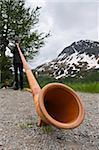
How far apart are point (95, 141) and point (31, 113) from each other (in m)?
1.96

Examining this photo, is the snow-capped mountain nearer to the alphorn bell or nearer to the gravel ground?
the gravel ground

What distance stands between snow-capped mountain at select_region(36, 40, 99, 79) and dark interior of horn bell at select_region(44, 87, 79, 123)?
1920 centimetres

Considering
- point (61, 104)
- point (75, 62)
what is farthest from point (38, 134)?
point (75, 62)

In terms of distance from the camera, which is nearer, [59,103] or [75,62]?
[59,103]

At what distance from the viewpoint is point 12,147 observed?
5477 mm

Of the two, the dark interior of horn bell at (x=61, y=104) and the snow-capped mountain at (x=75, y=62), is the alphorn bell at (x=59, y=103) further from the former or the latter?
the snow-capped mountain at (x=75, y=62)

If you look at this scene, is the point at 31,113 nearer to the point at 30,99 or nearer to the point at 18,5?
the point at 30,99

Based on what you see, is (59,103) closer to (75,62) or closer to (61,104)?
(61,104)

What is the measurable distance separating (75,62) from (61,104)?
25981mm

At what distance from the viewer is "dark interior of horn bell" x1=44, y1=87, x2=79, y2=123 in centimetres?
605

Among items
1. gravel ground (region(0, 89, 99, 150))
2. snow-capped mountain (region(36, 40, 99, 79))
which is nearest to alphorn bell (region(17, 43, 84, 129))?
gravel ground (region(0, 89, 99, 150))

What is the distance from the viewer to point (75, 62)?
32219 mm

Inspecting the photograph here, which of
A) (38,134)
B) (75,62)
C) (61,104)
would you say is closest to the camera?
(38,134)

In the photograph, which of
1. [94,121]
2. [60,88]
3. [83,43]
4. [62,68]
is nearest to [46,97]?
[60,88]
